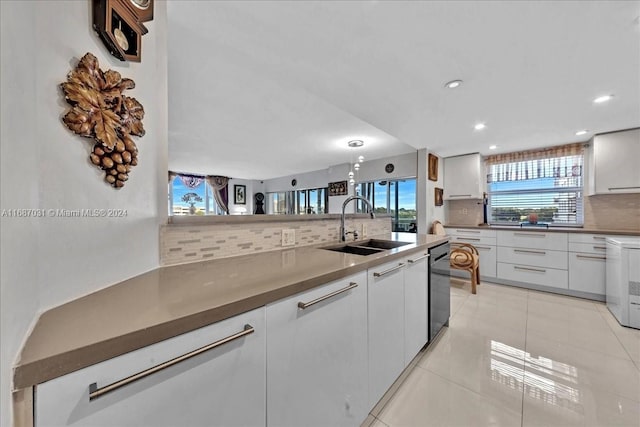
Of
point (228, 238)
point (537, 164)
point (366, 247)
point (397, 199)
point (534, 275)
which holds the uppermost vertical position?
point (537, 164)

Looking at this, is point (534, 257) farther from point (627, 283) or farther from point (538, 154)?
point (538, 154)

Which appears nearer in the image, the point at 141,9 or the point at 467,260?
the point at 141,9

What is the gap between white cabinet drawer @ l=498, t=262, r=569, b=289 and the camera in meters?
3.10

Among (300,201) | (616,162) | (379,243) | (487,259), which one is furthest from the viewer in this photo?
(300,201)

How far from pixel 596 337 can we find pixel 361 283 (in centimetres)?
253

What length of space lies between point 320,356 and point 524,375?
1643mm

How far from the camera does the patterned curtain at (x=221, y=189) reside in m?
7.52

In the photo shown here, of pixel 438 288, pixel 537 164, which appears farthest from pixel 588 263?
pixel 438 288

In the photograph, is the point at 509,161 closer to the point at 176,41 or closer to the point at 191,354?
the point at 176,41

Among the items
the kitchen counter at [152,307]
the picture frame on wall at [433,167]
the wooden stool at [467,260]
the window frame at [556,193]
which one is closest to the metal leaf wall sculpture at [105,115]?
the kitchen counter at [152,307]

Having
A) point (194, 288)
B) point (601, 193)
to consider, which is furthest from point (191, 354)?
point (601, 193)

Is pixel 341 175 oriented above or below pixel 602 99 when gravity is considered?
below

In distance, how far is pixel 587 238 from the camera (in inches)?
116

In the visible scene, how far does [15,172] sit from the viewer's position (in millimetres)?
487
